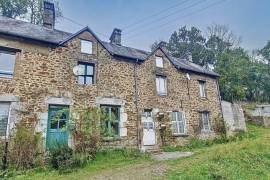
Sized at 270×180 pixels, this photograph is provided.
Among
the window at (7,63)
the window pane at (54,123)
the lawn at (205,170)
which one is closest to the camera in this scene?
the lawn at (205,170)

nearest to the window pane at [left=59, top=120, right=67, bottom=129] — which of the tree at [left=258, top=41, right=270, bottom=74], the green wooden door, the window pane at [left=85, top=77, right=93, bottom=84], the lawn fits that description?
the green wooden door

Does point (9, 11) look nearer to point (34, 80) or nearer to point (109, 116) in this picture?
point (34, 80)

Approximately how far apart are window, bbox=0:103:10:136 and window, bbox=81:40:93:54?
4.85 metres

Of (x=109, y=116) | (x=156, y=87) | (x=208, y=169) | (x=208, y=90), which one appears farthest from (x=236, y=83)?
(x=208, y=169)

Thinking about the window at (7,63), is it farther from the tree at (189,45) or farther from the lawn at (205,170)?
the tree at (189,45)

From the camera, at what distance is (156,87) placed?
1457cm

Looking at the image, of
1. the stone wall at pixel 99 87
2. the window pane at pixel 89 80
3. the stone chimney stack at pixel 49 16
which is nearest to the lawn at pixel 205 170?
the stone wall at pixel 99 87

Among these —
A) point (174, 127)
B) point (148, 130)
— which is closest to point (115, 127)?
point (148, 130)

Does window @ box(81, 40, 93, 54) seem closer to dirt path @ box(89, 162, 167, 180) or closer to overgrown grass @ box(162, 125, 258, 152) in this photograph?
dirt path @ box(89, 162, 167, 180)

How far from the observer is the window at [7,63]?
998 centimetres

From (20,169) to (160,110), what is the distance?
844 cm

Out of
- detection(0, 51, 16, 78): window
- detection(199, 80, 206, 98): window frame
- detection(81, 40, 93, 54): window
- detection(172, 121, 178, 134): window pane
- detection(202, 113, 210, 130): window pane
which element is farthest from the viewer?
detection(199, 80, 206, 98): window frame

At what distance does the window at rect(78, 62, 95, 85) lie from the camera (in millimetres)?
11984

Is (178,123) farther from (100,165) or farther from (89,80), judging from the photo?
(100,165)
